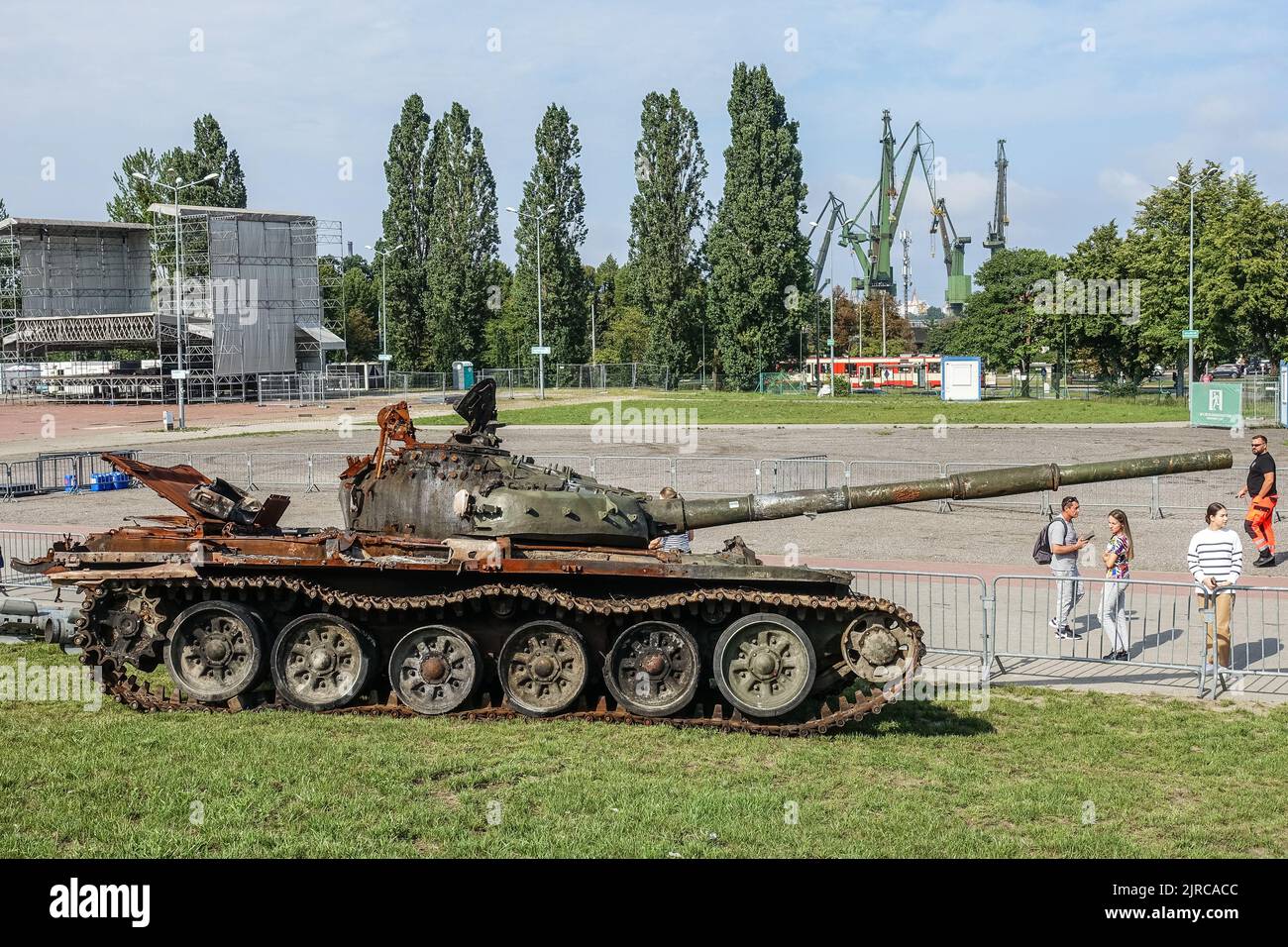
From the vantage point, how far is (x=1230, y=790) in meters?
9.35

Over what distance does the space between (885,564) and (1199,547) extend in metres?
6.88

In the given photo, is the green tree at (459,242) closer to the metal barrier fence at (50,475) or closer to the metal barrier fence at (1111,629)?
the metal barrier fence at (50,475)

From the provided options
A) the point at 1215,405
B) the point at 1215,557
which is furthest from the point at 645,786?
the point at 1215,405

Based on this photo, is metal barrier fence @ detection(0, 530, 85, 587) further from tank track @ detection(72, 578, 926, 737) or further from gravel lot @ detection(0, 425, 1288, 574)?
tank track @ detection(72, 578, 926, 737)

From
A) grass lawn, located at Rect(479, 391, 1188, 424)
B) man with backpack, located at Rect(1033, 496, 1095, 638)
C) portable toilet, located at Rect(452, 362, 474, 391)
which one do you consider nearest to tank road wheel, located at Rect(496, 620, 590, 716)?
man with backpack, located at Rect(1033, 496, 1095, 638)

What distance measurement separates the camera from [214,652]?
11.9 m

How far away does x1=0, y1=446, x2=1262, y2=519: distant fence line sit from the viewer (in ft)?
87.6

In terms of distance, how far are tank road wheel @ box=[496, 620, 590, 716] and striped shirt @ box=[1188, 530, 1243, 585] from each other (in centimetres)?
690

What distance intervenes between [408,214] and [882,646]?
7370cm

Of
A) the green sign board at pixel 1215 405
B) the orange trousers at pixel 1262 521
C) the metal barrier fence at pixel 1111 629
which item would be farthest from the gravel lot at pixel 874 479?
the metal barrier fence at pixel 1111 629

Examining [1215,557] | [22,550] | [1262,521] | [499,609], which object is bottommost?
[22,550]

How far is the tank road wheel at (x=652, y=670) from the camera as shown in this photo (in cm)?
1122

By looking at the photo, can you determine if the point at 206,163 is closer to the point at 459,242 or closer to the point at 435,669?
the point at 459,242
